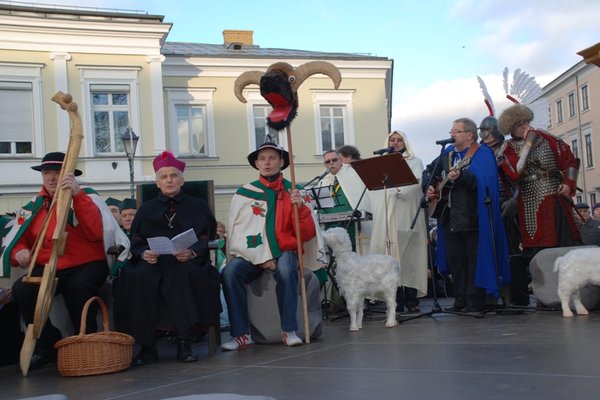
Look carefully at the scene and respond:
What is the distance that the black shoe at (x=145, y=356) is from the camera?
5.33 m

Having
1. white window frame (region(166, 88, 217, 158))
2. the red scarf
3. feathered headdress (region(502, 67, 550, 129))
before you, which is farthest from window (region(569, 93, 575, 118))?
the red scarf

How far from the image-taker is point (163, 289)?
17.7 ft

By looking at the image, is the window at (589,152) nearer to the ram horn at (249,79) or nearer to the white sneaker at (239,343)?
the ram horn at (249,79)

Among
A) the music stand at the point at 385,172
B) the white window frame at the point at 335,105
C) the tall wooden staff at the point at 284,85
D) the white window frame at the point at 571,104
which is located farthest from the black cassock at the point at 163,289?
the white window frame at the point at 571,104

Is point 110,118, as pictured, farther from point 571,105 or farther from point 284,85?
point 571,105

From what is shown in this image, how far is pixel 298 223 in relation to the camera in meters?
5.91

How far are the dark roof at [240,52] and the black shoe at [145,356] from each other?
1956 cm

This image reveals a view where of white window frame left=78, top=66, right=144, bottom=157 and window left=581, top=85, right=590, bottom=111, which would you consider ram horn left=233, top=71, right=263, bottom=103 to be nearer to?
white window frame left=78, top=66, right=144, bottom=157

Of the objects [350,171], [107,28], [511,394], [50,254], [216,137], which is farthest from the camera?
[216,137]

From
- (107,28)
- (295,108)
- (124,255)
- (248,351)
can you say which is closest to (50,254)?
(124,255)

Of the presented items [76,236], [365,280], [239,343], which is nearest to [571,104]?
[365,280]

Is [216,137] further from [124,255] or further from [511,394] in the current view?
[511,394]

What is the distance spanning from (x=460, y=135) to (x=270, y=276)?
7.99 ft

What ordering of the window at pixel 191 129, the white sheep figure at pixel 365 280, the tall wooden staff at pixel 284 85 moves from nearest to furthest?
the tall wooden staff at pixel 284 85 → the white sheep figure at pixel 365 280 → the window at pixel 191 129
